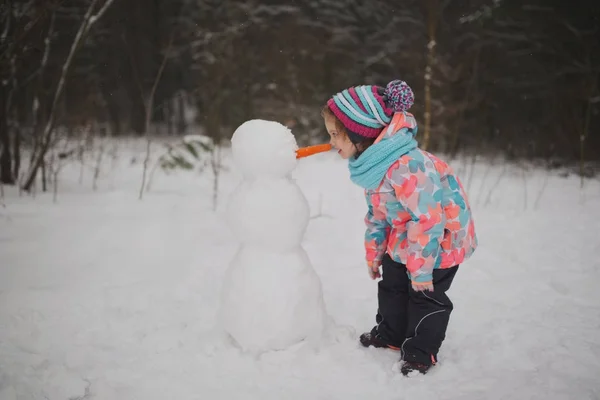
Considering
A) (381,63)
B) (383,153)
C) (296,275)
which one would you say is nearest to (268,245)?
(296,275)

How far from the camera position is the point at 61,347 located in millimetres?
2162

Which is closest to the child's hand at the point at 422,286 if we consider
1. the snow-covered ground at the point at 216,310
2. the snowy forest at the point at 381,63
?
the snow-covered ground at the point at 216,310

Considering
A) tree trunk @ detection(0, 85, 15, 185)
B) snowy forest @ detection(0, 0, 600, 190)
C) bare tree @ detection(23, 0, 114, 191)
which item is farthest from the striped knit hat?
snowy forest @ detection(0, 0, 600, 190)

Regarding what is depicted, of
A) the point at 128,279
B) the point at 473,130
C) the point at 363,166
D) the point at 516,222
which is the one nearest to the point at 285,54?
the point at 473,130

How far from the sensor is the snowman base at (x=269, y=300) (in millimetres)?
2029

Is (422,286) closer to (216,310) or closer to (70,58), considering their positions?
(216,310)

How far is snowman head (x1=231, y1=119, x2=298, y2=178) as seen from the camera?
1970mm

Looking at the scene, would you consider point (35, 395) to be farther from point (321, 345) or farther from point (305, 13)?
point (305, 13)

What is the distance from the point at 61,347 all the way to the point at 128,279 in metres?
0.82

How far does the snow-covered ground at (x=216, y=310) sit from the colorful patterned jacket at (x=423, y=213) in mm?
568

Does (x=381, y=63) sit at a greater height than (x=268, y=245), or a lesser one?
greater

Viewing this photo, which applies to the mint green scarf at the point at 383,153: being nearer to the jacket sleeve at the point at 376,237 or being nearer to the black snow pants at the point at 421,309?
the jacket sleeve at the point at 376,237

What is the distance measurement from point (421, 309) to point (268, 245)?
0.78m

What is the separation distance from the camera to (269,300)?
2.02 m
